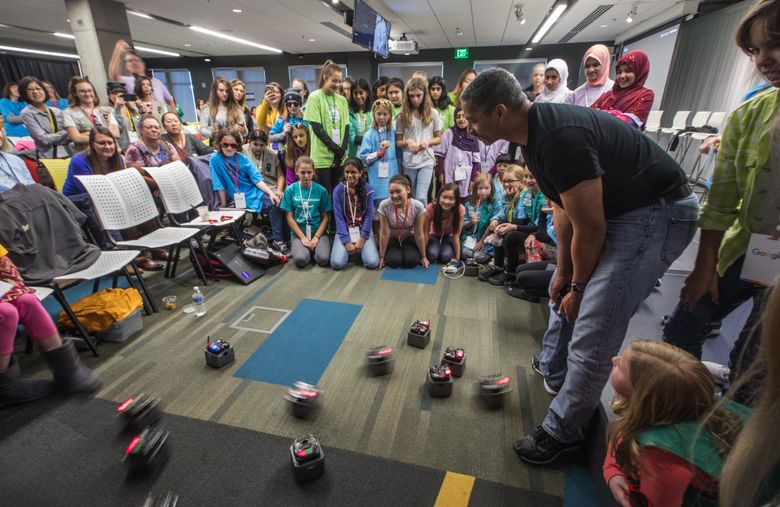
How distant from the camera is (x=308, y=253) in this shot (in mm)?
3549

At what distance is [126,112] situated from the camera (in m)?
4.35

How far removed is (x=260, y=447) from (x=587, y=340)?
1395mm

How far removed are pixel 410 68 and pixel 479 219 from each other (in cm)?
1113

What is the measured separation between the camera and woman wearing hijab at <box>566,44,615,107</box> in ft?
9.32

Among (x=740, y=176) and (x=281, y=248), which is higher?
(x=740, y=176)

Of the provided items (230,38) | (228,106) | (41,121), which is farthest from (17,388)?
(230,38)

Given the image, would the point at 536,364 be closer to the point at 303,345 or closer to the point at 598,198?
the point at 598,198

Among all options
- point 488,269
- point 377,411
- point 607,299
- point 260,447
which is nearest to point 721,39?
point 488,269

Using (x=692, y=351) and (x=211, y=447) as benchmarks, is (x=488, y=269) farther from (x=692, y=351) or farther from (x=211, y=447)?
(x=211, y=447)

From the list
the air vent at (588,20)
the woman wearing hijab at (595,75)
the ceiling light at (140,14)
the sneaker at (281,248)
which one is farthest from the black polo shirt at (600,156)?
the ceiling light at (140,14)

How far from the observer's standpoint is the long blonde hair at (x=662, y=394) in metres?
0.83

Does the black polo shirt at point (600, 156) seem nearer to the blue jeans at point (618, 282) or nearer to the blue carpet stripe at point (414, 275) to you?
the blue jeans at point (618, 282)

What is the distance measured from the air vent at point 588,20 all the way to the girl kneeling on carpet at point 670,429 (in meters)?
8.21

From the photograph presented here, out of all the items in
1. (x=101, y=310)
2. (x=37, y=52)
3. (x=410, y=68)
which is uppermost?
(x=37, y=52)
